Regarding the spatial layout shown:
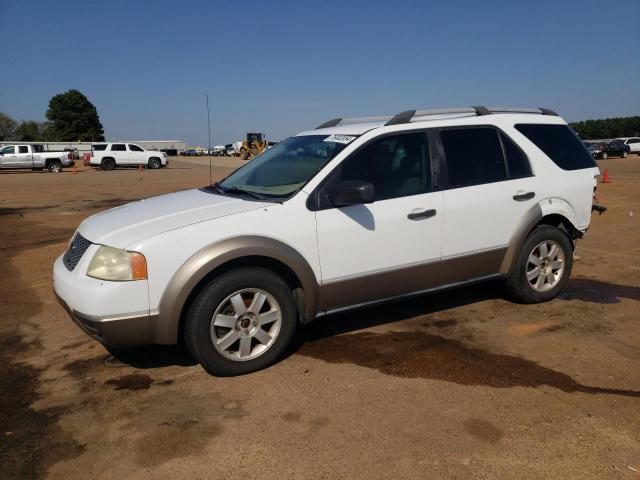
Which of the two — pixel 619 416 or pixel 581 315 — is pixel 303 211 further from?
pixel 581 315

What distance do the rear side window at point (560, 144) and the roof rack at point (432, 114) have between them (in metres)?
0.23

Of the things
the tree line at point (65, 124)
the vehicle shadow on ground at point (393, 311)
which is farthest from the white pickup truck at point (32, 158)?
the tree line at point (65, 124)

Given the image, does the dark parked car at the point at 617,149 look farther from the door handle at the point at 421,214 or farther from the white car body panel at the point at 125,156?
the door handle at the point at 421,214

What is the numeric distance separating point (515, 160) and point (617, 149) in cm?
4199

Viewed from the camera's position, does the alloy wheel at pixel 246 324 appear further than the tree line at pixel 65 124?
No

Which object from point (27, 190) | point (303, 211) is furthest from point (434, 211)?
point (27, 190)

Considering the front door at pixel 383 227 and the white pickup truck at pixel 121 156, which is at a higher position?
the white pickup truck at pixel 121 156

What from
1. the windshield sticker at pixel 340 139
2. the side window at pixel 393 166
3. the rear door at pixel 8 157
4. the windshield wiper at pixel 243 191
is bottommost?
the windshield wiper at pixel 243 191

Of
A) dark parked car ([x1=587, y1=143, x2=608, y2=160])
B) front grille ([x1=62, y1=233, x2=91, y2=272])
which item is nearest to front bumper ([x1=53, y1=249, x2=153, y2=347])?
front grille ([x1=62, y1=233, x2=91, y2=272])

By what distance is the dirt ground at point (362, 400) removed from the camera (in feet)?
8.78

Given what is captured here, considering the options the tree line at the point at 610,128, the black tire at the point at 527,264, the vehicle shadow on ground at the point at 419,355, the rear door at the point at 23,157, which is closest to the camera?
the vehicle shadow on ground at the point at 419,355

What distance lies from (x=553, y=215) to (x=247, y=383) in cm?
327

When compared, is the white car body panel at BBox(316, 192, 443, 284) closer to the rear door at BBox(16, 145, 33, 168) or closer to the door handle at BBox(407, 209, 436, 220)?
the door handle at BBox(407, 209, 436, 220)

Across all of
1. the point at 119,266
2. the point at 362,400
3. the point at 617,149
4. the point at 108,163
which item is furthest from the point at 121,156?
the point at 617,149
